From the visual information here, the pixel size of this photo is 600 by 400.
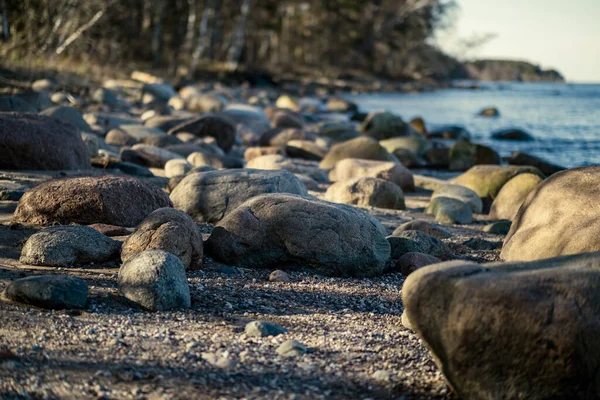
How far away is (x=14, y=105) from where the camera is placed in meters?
9.83

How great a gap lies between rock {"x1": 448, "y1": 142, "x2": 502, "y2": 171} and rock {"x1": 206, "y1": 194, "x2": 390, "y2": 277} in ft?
27.6

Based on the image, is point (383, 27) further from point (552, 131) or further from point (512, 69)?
point (512, 69)

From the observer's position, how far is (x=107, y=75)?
75.5 ft

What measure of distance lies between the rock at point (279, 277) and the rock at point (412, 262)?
0.92 metres

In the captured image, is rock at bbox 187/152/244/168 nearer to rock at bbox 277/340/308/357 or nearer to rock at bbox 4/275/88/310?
rock at bbox 4/275/88/310

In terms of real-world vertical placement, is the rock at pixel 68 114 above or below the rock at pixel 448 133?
above

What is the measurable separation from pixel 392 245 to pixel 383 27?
1882 inches

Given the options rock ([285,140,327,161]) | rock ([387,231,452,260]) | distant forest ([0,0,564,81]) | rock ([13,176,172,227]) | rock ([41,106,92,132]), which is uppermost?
distant forest ([0,0,564,81])

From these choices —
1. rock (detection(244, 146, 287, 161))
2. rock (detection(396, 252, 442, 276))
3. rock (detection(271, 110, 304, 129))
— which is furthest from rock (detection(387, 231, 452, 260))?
rock (detection(271, 110, 304, 129))

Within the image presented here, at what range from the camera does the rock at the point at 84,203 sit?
5090 mm

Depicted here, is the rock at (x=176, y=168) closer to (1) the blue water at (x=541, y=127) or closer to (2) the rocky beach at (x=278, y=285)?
(2) the rocky beach at (x=278, y=285)

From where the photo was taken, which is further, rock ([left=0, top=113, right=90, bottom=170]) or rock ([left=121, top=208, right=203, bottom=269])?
rock ([left=0, top=113, right=90, bottom=170])

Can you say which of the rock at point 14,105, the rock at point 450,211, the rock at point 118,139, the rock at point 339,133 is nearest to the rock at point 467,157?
the rock at point 339,133

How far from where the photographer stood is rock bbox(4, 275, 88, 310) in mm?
3441
